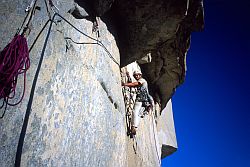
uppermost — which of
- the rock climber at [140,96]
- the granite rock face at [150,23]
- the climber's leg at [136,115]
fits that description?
the granite rock face at [150,23]

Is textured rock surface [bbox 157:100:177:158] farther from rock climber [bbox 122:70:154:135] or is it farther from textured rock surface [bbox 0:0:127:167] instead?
textured rock surface [bbox 0:0:127:167]

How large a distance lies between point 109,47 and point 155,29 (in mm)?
1116

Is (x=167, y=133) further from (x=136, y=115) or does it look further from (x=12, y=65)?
(x=12, y=65)

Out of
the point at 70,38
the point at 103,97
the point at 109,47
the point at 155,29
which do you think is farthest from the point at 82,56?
the point at 155,29

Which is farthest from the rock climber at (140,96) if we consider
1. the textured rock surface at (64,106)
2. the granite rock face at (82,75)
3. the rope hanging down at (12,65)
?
the rope hanging down at (12,65)

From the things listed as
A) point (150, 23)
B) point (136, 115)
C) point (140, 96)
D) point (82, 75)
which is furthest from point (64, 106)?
point (140, 96)

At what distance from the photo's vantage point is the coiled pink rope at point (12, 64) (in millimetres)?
2896

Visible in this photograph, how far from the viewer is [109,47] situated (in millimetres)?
5023

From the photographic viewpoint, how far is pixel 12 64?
295 cm

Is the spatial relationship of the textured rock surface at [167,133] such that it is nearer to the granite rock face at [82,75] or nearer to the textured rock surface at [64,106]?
the granite rock face at [82,75]

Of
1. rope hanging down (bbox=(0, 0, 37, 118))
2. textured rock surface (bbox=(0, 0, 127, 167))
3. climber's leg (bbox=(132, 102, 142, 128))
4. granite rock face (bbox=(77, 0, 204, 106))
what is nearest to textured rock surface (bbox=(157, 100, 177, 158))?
climber's leg (bbox=(132, 102, 142, 128))

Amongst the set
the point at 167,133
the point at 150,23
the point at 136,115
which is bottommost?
the point at 167,133

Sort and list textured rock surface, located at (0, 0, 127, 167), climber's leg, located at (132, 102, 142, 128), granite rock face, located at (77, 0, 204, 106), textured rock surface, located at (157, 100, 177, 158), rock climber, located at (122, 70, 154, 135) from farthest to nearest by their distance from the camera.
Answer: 1. textured rock surface, located at (157, 100, 177, 158)
2. rock climber, located at (122, 70, 154, 135)
3. climber's leg, located at (132, 102, 142, 128)
4. granite rock face, located at (77, 0, 204, 106)
5. textured rock surface, located at (0, 0, 127, 167)

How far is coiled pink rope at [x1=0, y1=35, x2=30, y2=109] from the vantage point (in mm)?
2896
